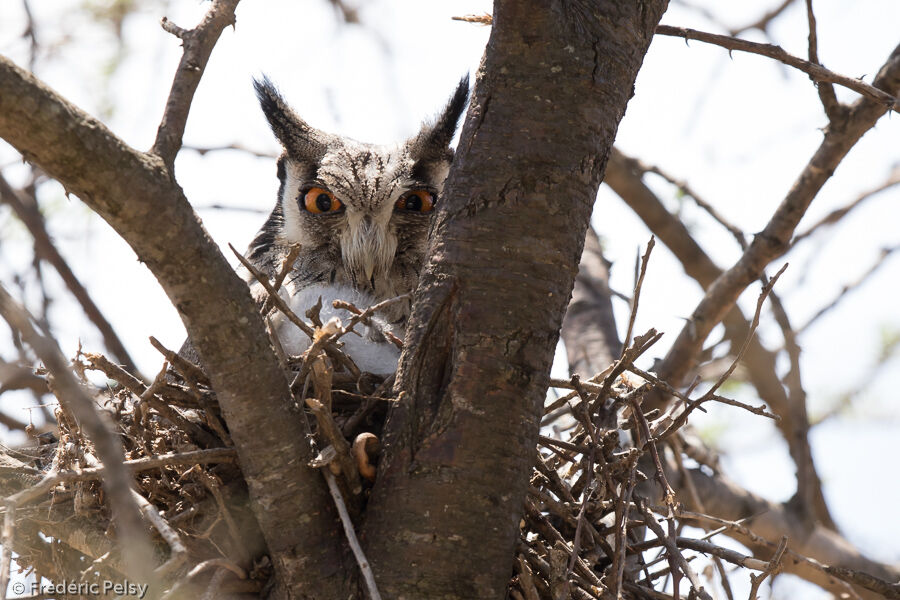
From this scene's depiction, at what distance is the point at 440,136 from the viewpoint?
293cm

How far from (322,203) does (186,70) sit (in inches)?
47.2

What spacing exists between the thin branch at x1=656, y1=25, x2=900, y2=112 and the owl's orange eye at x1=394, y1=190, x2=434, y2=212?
1051 mm

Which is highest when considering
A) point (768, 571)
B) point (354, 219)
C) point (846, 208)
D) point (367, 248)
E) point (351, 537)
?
point (846, 208)

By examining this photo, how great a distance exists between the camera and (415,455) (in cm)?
152

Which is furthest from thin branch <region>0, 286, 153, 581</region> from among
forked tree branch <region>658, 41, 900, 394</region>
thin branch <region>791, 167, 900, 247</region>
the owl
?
thin branch <region>791, 167, 900, 247</region>

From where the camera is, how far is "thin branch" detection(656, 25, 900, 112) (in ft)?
5.84

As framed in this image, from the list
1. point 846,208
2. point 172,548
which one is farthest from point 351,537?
point 846,208

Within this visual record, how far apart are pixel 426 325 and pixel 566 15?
0.62 meters

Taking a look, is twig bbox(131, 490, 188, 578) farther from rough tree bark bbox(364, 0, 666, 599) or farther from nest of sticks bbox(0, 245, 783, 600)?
rough tree bark bbox(364, 0, 666, 599)

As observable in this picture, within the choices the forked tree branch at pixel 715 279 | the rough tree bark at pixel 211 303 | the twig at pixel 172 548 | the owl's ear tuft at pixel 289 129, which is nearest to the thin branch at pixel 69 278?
the rough tree bark at pixel 211 303

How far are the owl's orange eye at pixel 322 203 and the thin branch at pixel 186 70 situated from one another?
1051 millimetres

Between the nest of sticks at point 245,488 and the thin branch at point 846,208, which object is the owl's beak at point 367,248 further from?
the thin branch at point 846,208

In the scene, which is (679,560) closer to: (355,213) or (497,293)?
(497,293)

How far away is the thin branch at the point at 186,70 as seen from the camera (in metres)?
1.44
